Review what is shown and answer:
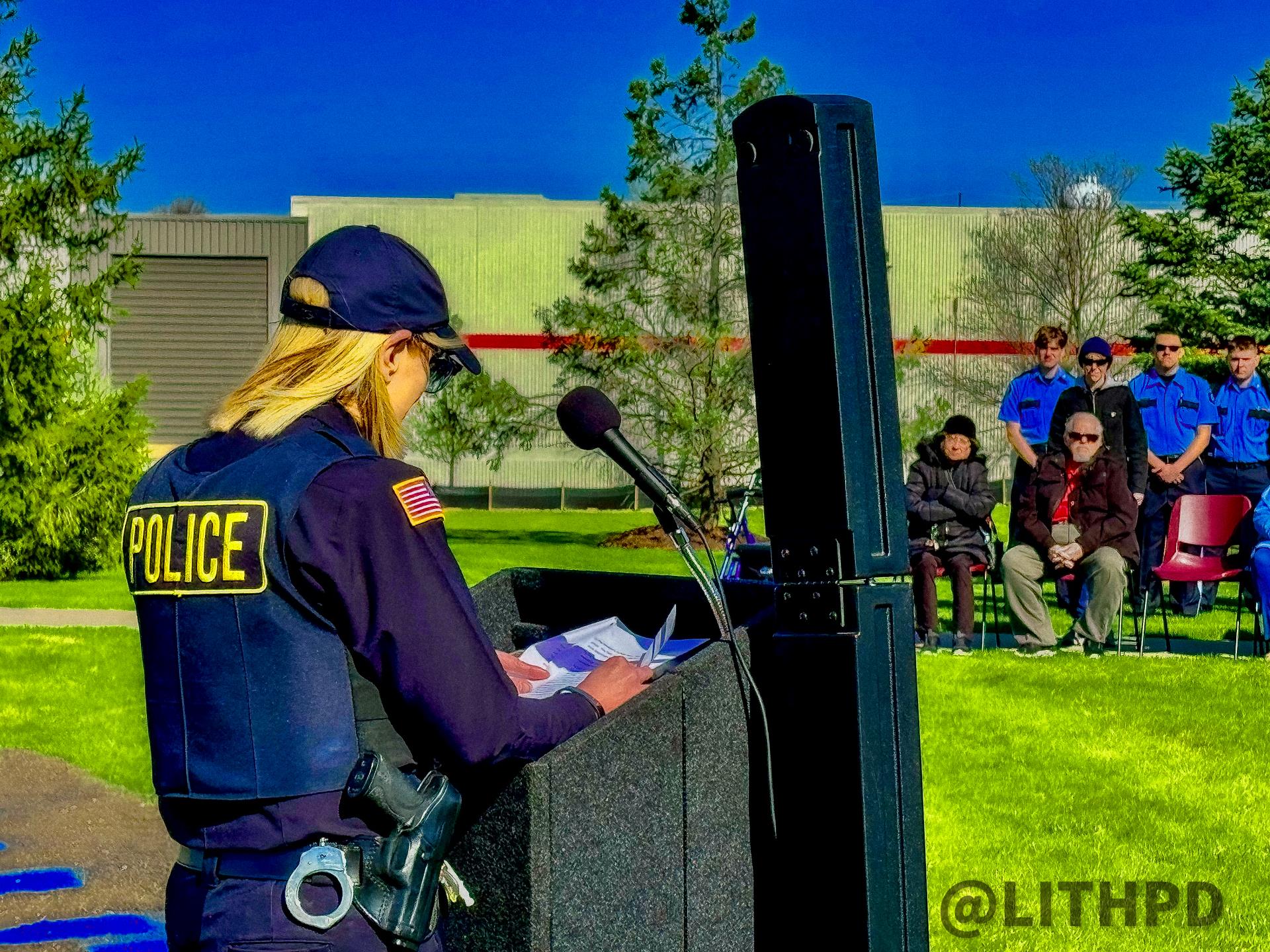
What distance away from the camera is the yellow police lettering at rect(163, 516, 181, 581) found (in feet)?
7.41

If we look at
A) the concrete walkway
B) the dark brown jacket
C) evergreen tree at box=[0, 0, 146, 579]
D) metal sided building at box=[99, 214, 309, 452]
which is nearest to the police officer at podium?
the dark brown jacket

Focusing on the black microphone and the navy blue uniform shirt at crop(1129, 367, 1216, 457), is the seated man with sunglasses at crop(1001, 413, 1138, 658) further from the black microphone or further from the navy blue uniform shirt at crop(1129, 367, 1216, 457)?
the black microphone

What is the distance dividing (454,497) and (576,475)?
127 inches

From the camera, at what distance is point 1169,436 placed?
1374 cm

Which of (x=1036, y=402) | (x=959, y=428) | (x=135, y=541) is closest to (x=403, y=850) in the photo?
(x=135, y=541)

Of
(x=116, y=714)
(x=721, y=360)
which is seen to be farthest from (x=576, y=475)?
(x=116, y=714)

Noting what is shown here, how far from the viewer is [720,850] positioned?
9.05 ft

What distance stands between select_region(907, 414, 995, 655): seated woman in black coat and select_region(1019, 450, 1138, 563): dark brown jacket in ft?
1.70

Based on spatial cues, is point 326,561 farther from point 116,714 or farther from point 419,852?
point 116,714

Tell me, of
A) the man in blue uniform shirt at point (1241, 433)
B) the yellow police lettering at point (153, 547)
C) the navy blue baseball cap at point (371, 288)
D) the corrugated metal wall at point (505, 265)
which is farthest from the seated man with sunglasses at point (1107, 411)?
the corrugated metal wall at point (505, 265)

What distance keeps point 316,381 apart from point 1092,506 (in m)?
9.59

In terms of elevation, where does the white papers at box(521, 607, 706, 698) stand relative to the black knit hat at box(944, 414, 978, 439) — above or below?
below

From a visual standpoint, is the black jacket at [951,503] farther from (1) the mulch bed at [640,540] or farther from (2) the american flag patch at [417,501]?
(1) the mulch bed at [640,540]

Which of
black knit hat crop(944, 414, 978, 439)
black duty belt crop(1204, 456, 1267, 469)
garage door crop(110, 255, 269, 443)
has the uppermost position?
garage door crop(110, 255, 269, 443)
